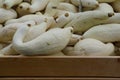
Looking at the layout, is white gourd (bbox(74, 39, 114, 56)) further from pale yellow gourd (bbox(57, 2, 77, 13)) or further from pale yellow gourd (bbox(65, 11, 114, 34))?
pale yellow gourd (bbox(57, 2, 77, 13))

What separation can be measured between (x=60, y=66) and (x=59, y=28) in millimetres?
120

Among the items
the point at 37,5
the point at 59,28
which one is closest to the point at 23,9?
the point at 37,5

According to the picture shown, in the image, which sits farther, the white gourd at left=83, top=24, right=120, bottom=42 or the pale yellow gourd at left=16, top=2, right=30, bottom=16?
the pale yellow gourd at left=16, top=2, right=30, bottom=16

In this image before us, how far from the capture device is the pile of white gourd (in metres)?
0.69

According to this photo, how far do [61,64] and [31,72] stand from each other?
8 centimetres

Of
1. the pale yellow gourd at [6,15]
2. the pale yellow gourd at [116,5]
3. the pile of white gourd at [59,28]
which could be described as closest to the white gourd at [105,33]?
the pile of white gourd at [59,28]

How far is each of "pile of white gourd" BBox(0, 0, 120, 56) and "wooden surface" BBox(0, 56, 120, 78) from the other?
0.08ft

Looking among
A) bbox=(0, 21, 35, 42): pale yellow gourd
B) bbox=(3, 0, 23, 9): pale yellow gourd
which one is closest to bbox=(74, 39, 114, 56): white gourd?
bbox=(0, 21, 35, 42): pale yellow gourd

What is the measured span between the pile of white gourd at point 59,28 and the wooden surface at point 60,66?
2cm

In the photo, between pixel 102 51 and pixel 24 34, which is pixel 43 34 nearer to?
pixel 24 34

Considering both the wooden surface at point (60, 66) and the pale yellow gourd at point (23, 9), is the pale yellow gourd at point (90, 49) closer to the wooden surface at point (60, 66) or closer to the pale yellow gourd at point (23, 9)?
the wooden surface at point (60, 66)

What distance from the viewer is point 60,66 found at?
667 millimetres

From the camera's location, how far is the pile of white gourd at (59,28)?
685mm

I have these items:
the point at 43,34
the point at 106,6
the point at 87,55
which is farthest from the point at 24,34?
the point at 106,6
